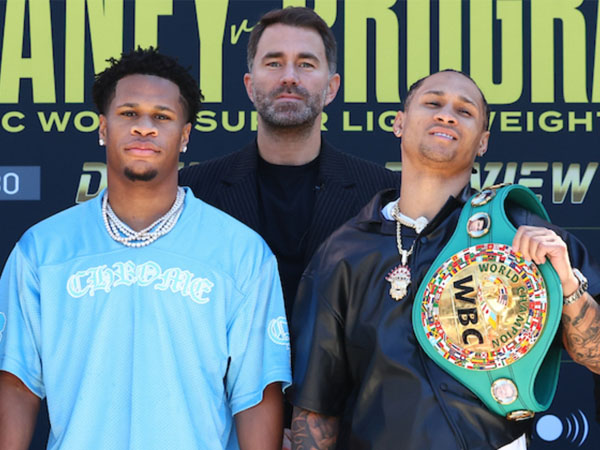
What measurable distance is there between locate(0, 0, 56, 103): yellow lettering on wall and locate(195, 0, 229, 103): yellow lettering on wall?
0.58m

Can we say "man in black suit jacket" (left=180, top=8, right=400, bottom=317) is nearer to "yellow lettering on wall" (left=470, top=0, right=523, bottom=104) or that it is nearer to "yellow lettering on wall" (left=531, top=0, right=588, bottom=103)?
"yellow lettering on wall" (left=470, top=0, right=523, bottom=104)

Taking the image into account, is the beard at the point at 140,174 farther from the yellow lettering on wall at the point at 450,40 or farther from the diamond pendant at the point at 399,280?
the yellow lettering on wall at the point at 450,40

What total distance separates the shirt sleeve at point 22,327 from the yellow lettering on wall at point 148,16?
152cm

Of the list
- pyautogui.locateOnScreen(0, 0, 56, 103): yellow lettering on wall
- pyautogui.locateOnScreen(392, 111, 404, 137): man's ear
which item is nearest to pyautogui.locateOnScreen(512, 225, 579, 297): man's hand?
pyautogui.locateOnScreen(392, 111, 404, 137): man's ear

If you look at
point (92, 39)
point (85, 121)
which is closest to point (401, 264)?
point (85, 121)

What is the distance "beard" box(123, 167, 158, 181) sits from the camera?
2428 mm

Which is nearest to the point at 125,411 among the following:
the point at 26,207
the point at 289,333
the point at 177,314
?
the point at 177,314

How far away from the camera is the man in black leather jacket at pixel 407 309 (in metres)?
2.16

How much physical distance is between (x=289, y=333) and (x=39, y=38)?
5.96 ft

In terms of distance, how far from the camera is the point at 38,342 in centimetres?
234

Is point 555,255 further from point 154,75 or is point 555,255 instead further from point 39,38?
point 39,38

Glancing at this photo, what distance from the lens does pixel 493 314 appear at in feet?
7.11

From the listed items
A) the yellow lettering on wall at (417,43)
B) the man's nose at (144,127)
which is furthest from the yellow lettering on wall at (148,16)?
the man's nose at (144,127)

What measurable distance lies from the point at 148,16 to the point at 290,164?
0.99m
